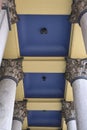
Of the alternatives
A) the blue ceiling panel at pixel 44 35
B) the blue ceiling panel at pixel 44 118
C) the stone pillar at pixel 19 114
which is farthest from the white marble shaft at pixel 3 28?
the blue ceiling panel at pixel 44 118

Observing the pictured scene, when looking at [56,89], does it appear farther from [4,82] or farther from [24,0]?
[24,0]

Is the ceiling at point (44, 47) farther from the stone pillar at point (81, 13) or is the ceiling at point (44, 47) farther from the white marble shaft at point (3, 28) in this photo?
the white marble shaft at point (3, 28)

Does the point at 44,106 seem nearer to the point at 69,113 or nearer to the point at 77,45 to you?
the point at 69,113

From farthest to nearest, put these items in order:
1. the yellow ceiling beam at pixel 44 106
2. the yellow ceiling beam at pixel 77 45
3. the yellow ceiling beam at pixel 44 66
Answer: the yellow ceiling beam at pixel 44 106 → the yellow ceiling beam at pixel 44 66 → the yellow ceiling beam at pixel 77 45

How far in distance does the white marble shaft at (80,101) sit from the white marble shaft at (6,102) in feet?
6.47

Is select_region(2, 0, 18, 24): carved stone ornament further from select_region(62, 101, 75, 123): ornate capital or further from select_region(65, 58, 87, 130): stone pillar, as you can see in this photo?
select_region(62, 101, 75, 123): ornate capital

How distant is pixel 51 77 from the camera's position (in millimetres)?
11062

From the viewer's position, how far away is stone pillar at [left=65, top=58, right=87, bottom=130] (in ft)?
26.0

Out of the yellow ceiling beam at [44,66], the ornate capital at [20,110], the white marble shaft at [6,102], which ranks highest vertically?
the yellow ceiling beam at [44,66]

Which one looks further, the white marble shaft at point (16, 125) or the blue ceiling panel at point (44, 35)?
the white marble shaft at point (16, 125)

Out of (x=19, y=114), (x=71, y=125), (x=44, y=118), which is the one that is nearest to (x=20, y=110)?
(x=19, y=114)

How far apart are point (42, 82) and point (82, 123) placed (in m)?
3.89

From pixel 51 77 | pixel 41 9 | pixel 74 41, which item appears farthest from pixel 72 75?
pixel 41 9

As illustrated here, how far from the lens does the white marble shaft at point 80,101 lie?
7.82 metres
